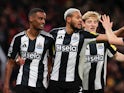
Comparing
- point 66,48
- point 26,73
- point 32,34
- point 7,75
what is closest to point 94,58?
point 66,48

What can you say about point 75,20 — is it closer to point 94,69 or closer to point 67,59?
point 67,59

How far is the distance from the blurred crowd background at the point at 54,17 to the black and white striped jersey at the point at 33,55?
4982 millimetres

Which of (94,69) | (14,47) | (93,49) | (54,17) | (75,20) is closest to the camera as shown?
(75,20)

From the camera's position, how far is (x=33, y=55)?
1011 cm

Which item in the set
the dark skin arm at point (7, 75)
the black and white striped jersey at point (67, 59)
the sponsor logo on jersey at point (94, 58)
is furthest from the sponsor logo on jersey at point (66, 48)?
the dark skin arm at point (7, 75)

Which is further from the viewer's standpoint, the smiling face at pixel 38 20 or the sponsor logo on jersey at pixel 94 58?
the sponsor logo on jersey at pixel 94 58

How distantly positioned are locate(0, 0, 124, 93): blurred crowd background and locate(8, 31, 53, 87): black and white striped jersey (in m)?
4.98

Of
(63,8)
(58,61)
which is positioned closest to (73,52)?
(58,61)

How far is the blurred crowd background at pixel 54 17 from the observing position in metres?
16.5

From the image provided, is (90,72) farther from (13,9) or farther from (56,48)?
(13,9)

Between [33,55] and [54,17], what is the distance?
8620mm

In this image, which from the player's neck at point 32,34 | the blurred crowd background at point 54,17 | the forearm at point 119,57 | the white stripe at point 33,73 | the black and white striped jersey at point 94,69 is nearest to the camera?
the white stripe at point 33,73

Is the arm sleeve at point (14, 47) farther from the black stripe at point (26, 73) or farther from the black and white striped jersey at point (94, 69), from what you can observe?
the black and white striped jersey at point (94, 69)

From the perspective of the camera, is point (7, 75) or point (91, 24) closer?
point (7, 75)
